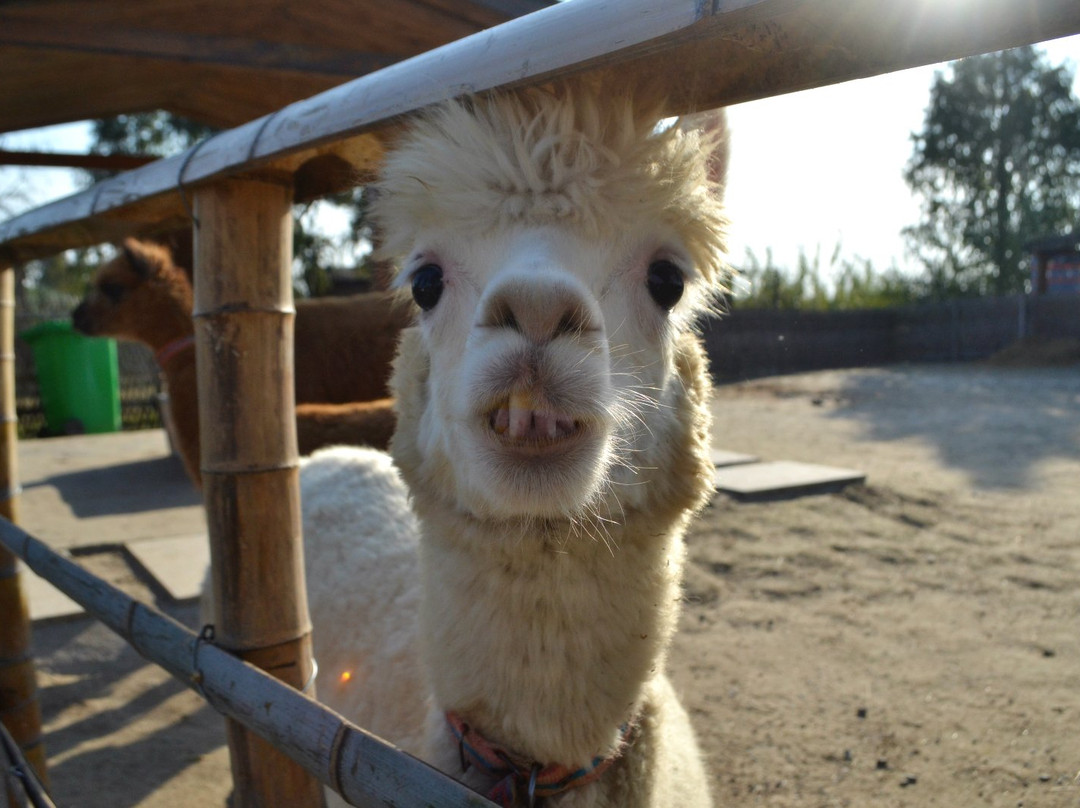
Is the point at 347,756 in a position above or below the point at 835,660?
above

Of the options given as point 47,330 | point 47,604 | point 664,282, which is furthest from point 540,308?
point 47,330

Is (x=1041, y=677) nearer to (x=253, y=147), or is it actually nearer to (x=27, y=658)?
(x=253, y=147)

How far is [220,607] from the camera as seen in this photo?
161 centimetres

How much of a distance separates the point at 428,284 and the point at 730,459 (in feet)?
19.2

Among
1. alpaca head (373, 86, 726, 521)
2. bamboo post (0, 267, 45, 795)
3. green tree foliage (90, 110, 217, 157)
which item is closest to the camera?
alpaca head (373, 86, 726, 521)

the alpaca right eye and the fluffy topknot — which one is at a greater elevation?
the fluffy topknot

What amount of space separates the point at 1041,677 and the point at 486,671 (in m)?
2.67

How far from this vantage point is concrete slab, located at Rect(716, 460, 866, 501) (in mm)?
5852

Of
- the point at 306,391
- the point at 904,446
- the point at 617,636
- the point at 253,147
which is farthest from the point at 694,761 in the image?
the point at 904,446

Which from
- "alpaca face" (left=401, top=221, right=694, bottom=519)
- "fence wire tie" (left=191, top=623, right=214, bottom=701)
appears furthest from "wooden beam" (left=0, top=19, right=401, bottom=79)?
"fence wire tie" (left=191, top=623, right=214, bottom=701)

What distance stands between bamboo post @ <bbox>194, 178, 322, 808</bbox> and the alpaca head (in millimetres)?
256

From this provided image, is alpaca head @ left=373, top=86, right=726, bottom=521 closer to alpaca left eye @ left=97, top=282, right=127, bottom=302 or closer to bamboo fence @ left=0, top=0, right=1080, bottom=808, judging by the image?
bamboo fence @ left=0, top=0, right=1080, bottom=808

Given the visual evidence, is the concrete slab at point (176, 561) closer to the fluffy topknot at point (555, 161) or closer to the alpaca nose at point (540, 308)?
the fluffy topknot at point (555, 161)

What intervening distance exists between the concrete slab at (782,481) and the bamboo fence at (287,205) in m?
4.59
